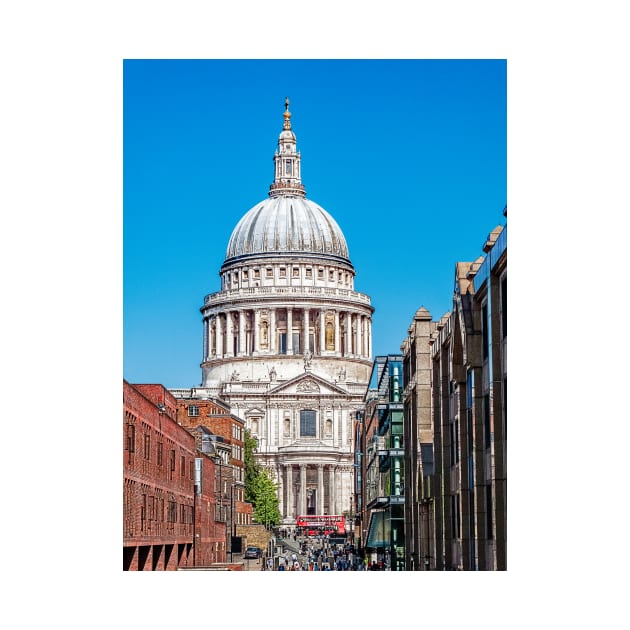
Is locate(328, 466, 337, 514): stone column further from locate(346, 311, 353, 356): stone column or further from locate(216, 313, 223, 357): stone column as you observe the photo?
locate(216, 313, 223, 357): stone column

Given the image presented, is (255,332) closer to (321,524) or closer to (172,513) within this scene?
(321,524)

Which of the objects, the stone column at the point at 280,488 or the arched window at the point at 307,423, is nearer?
the stone column at the point at 280,488

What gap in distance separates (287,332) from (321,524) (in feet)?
108

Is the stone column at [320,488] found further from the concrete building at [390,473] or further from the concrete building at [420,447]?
the concrete building at [420,447]

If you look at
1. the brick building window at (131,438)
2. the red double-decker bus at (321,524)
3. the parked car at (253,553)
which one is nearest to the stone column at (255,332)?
the red double-decker bus at (321,524)

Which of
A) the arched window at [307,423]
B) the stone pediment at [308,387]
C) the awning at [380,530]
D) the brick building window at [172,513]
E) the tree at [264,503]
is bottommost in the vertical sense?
the awning at [380,530]

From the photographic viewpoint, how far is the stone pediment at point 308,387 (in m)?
183

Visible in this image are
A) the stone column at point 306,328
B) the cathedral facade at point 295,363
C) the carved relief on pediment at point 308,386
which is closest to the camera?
the cathedral facade at point 295,363

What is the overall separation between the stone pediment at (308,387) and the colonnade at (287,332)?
26.0 feet

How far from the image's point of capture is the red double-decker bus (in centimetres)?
16275
